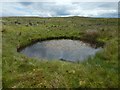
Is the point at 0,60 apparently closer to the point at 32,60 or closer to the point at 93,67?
the point at 32,60

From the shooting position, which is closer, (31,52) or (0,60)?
(0,60)

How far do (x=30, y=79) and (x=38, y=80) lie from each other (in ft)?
2.03

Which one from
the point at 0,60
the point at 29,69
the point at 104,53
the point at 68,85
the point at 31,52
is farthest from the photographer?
the point at 31,52

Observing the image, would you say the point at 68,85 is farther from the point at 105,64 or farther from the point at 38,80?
the point at 105,64

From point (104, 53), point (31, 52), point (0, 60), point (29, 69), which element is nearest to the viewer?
point (29, 69)

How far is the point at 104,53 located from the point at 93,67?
449 centimetres

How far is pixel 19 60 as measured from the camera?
2223 centimetres

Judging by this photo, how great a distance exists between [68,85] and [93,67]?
4.26 m

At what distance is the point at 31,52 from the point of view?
97.0 ft

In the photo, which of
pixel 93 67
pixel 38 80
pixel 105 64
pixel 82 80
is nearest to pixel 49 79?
pixel 38 80

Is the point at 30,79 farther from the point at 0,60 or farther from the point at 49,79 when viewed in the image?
the point at 0,60

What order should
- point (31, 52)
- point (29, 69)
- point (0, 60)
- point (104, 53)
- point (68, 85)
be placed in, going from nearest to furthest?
point (68, 85) < point (29, 69) < point (0, 60) < point (104, 53) < point (31, 52)

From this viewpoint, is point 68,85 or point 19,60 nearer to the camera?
point 68,85

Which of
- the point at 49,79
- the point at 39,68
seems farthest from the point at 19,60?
the point at 49,79
